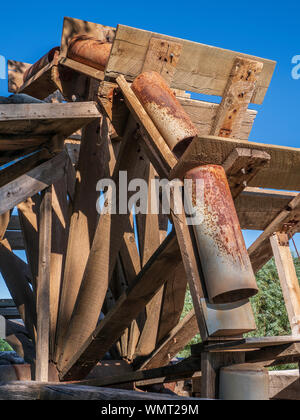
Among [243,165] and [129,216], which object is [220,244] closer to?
[243,165]

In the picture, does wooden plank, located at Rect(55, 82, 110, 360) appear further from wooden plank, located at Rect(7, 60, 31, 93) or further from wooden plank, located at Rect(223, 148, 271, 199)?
wooden plank, located at Rect(223, 148, 271, 199)

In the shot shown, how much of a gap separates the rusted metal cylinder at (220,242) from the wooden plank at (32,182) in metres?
1.92

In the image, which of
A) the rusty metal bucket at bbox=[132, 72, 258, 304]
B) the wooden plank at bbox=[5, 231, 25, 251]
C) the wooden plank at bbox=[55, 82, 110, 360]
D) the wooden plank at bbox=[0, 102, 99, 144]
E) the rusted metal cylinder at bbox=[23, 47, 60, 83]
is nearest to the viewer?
the rusty metal bucket at bbox=[132, 72, 258, 304]

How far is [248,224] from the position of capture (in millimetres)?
5574

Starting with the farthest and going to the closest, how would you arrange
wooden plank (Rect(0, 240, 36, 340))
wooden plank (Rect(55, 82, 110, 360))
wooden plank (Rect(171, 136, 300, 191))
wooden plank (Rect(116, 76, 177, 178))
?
wooden plank (Rect(0, 240, 36, 340)) < wooden plank (Rect(55, 82, 110, 360)) < wooden plank (Rect(116, 76, 177, 178)) < wooden plank (Rect(171, 136, 300, 191))

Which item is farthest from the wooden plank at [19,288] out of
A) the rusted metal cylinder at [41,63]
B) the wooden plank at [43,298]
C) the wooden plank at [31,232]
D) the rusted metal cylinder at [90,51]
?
the rusted metal cylinder at [90,51]

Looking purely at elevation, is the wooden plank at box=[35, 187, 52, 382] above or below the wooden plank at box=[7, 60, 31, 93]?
below

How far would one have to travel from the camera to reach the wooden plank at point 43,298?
15.8ft

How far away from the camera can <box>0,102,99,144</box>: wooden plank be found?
4.64 meters

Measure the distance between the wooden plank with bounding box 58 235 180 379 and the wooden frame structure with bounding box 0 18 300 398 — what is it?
0.01 m

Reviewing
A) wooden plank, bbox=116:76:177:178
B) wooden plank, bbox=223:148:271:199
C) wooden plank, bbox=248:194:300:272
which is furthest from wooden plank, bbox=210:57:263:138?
wooden plank, bbox=223:148:271:199

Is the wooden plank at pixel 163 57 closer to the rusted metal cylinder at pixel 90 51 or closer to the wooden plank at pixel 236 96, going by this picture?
the wooden plank at pixel 236 96

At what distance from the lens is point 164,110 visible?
4172mm
